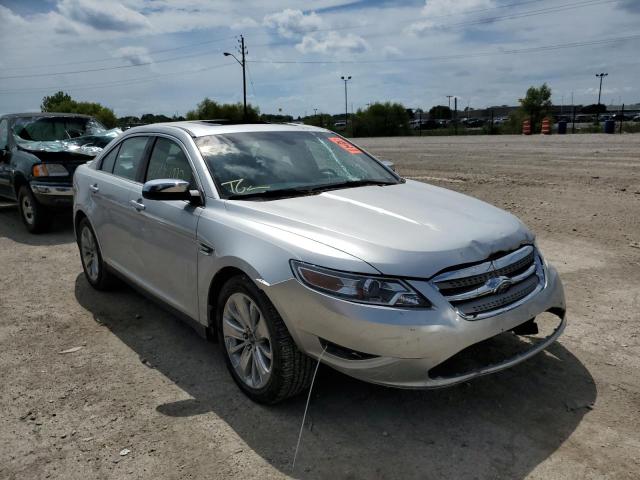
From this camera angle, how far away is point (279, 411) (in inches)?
128

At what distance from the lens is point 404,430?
3.05m

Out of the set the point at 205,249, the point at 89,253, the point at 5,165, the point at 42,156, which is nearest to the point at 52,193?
the point at 42,156

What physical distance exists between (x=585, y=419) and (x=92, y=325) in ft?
12.3

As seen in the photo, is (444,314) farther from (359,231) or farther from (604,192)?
(604,192)

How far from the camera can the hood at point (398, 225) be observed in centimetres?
284

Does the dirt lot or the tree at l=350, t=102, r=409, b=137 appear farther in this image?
the tree at l=350, t=102, r=409, b=137

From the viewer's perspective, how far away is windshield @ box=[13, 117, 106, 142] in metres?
9.09

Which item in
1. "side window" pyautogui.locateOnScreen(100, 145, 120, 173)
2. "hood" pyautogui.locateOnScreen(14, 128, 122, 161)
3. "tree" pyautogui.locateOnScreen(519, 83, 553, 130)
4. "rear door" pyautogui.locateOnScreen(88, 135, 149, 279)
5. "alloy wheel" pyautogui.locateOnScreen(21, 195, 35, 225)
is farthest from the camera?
"tree" pyautogui.locateOnScreen(519, 83, 553, 130)

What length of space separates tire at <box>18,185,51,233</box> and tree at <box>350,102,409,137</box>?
4969cm

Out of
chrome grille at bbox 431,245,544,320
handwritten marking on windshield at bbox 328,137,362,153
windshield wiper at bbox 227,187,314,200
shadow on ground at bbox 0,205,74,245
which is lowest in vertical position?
shadow on ground at bbox 0,205,74,245

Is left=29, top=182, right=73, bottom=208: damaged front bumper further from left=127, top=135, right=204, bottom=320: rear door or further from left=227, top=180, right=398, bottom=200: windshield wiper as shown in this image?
left=227, top=180, right=398, bottom=200: windshield wiper

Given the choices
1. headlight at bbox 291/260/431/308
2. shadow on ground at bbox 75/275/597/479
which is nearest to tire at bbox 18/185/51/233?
shadow on ground at bbox 75/275/597/479

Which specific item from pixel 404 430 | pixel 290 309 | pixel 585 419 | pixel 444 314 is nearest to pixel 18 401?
pixel 290 309

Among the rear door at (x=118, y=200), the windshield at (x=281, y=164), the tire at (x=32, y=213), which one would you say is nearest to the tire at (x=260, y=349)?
the windshield at (x=281, y=164)
